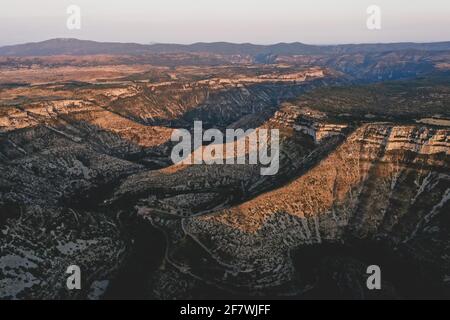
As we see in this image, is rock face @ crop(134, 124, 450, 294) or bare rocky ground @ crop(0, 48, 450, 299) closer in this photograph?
bare rocky ground @ crop(0, 48, 450, 299)

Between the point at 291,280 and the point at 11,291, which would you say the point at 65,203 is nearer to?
the point at 11,291

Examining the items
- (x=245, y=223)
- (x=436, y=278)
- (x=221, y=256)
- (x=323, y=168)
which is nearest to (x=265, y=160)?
(x=323, y=168)
